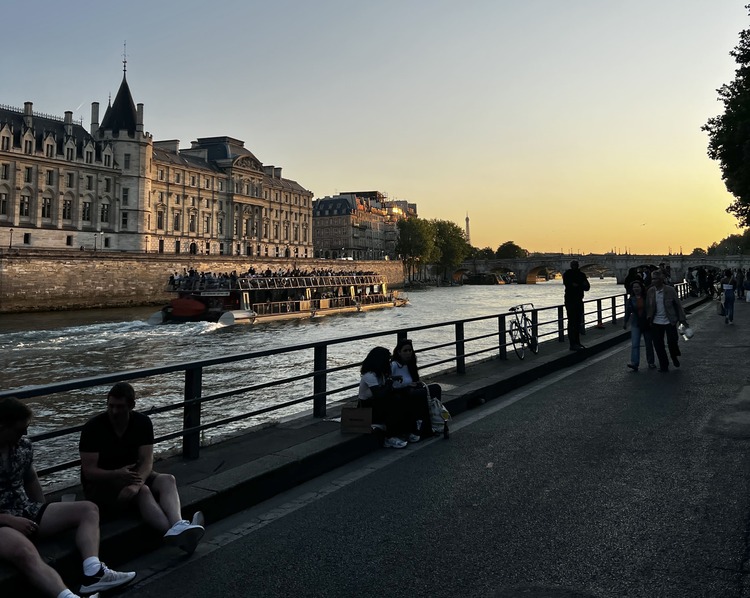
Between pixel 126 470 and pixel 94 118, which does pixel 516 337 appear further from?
pixel 94 118

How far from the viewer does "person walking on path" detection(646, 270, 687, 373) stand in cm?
1173

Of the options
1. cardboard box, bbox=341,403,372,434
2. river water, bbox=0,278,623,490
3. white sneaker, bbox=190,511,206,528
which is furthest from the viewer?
river water, bbox=0,278,623,490

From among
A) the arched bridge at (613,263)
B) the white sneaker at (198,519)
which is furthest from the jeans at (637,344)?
the arched bridge at (613,263)

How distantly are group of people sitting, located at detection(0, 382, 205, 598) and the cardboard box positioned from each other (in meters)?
2.47

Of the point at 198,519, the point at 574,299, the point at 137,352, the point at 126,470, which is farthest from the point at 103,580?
the point at 137,352

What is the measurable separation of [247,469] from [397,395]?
2.15 m

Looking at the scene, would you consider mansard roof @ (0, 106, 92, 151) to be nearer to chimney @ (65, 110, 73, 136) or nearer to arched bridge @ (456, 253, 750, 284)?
chimney @ (65, 110, 73, 136)

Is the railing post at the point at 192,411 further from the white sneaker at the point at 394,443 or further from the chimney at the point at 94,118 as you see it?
the chimney at the point at 94,118

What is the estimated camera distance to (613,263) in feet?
419

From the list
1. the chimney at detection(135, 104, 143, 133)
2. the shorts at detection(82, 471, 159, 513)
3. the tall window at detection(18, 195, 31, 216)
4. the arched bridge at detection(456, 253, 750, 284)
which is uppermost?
the chimney at detection(135, 104, 143, 133)

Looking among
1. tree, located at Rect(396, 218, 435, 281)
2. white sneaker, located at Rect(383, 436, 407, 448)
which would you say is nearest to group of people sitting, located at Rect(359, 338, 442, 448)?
white sneaker, located at Rect(383, 436, 407, 448)

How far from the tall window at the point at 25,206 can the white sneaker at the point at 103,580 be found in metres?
76.6

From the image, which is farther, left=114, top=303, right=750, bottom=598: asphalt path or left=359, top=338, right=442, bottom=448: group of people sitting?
left=359, top=338, right=442, bottom=448: group of people sitting

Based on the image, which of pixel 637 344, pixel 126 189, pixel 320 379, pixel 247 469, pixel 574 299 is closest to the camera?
pixel 247 469
